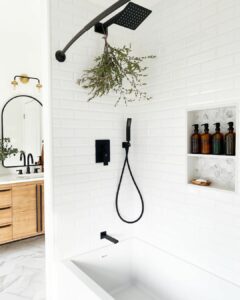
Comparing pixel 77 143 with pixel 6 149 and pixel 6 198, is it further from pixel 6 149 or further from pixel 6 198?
pixel 6 149

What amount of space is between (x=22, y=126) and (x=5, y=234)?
64.0 inches

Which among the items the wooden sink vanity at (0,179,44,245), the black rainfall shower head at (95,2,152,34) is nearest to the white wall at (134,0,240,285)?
the black rainfall shower head at (95,2,152,34)

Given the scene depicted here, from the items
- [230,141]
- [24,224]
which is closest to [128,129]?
[230,141]

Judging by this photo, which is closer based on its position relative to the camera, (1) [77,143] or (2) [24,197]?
(1) [77,143]

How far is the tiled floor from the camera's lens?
2258mm

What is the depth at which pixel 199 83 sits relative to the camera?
1.69m

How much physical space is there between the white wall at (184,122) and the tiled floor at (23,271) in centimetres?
121

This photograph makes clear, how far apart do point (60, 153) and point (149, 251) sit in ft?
3.68

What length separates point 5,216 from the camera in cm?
315

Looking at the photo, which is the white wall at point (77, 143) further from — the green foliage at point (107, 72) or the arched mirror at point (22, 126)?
the arched mirror at point (22, 126)

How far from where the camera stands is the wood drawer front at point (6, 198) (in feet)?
10.2

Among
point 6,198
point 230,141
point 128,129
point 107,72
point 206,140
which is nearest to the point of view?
point 230,141

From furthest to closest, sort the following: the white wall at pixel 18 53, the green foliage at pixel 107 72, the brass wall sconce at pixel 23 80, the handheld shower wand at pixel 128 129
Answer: the brass wall sconce at pixel 23 80 < the white wall at pixel 18 53 < the handheld shower wand at pixel 128 129 < the green foliage at pixel 107 72

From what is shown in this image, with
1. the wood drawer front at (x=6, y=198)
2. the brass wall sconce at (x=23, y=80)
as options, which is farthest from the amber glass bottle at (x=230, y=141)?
the brass wall sconce at (x=23, y=80)
